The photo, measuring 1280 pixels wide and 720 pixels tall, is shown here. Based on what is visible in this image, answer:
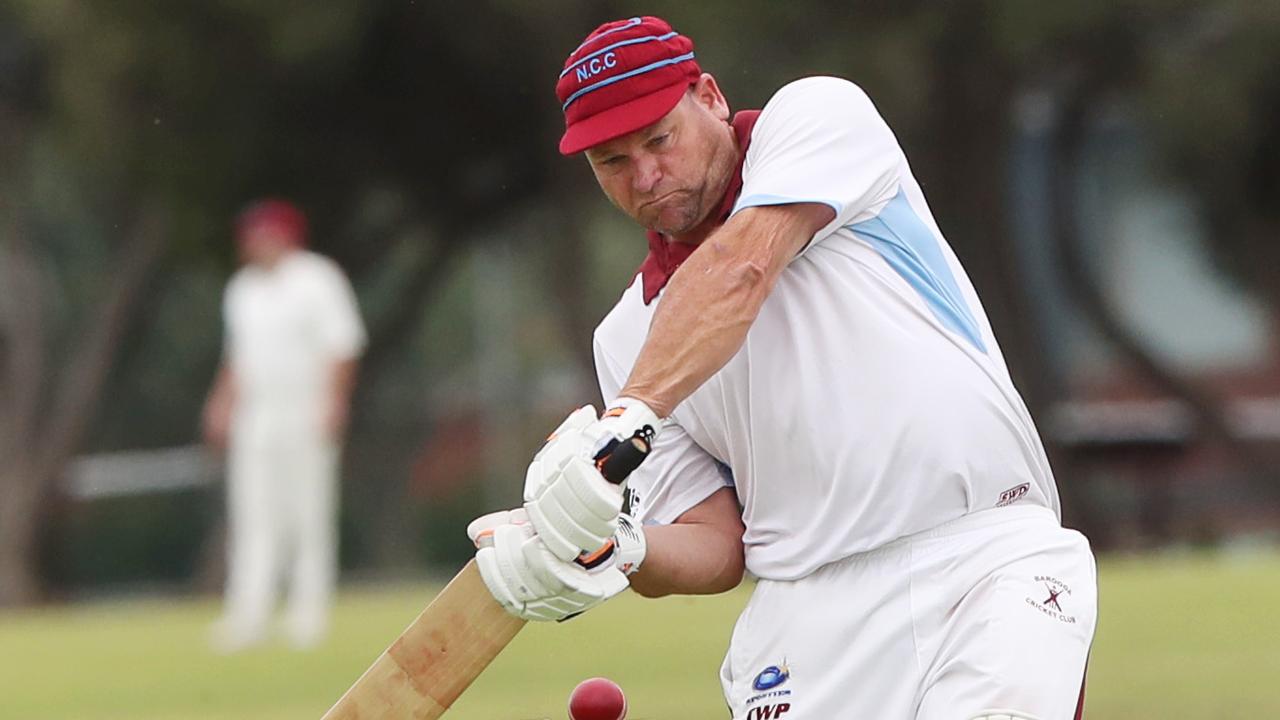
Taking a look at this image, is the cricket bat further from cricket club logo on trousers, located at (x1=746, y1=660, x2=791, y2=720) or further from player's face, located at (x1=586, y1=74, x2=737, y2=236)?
player's face, located at (x1=586, y1=74, x2=737, y2=236)

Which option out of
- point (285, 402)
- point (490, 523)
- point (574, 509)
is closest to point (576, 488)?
point (574, 509)

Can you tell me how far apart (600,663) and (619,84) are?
710 centimetres

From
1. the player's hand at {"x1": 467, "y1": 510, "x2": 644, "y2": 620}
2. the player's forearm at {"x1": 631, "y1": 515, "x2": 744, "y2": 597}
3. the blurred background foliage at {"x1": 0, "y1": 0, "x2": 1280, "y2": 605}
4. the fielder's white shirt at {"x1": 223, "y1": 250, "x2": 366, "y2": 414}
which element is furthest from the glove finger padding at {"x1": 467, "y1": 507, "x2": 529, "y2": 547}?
the blurred background foliage at {"x1": 0, "y1": 0, "x2": 1280, "y2": 605}

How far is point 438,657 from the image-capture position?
13.2 ft

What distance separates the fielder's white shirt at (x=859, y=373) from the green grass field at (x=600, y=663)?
13.1ft

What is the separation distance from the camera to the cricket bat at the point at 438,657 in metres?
3.98

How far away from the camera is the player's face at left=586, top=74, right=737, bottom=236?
4270 millimetres

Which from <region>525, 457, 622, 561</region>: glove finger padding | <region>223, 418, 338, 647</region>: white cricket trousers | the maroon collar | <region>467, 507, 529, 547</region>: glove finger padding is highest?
<region>223, 418, 338, 647</region>: white cricket trousers

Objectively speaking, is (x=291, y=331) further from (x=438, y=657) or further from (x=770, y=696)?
(x=438, y=657)

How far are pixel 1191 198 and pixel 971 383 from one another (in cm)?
2265

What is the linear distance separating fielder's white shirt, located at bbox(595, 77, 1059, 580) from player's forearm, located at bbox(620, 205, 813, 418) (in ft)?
0.22

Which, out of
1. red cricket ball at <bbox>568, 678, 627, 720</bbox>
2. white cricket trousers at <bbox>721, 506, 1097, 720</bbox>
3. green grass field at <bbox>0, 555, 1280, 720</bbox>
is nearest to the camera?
white cricket trousers at <bbox>721, 506, 1097, 720</bbox>

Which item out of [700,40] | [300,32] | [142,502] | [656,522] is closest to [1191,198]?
[700,40]

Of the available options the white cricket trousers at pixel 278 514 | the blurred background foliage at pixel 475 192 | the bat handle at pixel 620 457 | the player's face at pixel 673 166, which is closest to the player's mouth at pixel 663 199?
the player's face at pixel 673 166
